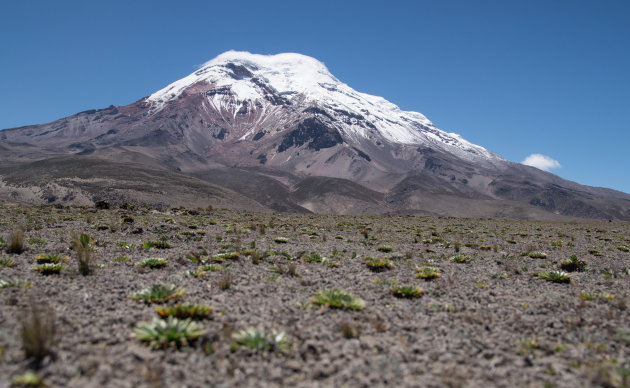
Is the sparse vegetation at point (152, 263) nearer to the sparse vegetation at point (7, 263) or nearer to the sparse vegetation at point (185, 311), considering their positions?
the sparse vegetation at point (7, 263)

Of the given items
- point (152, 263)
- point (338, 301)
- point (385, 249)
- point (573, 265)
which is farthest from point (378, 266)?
point (573, 265)

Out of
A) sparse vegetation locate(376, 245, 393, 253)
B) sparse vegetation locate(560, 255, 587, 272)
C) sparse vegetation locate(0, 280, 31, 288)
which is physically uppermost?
sparse vegetation locate(560, 255, 587, 272)

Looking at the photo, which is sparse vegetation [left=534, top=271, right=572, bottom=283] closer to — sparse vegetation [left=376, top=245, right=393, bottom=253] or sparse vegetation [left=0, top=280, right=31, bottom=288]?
sparse vegetation [left=376, top=245, right=393, bottom=253]

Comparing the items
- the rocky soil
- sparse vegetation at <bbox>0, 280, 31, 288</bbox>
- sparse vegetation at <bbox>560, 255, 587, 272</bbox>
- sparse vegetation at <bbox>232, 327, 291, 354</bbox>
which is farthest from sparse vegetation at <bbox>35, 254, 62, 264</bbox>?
sparse vegetation at <bbox>560, 255, 587, 272</bbox>

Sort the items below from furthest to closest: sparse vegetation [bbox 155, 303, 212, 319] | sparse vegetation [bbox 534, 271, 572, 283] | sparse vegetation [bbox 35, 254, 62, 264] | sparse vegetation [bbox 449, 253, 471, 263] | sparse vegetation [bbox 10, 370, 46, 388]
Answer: sparse vegetation [bbox 449, 253, 471, 263] < sparse vegetation [bbox 534, 271, 572, 283] < sparse vegetation [bbox 35, 254, 62, 264] < sparse vegetation [bbox 155, 303, 212, 319] < sparse vegetation [bbox 10, 370, 46, 388]

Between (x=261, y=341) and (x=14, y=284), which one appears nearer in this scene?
(x=261, y=341)

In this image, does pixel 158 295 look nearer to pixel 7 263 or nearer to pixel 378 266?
pixel 7 263

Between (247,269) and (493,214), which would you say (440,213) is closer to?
(493,214)

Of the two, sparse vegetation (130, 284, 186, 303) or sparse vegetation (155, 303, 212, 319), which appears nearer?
sparse vegetation (155, 303, 212, 319)

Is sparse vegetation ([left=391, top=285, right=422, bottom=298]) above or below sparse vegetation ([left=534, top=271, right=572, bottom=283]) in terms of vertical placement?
below

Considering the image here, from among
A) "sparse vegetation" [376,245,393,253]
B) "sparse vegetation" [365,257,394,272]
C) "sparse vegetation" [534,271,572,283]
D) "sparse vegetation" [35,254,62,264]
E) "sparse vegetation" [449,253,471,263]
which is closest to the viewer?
"sparse vegetation" [35,254,62,264]

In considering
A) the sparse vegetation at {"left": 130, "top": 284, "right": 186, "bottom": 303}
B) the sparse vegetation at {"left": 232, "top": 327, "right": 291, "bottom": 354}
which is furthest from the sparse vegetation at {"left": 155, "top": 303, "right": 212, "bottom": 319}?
the sparse vegetation at {"left": 232, "top": 327, "right": 291, "bottom": 354}

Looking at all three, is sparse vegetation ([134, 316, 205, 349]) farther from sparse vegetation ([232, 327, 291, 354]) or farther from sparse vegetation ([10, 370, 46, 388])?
sparse vegetation ([10, 370, 46, 388])

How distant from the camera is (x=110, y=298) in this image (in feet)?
21.8
